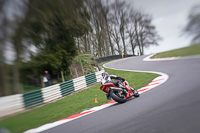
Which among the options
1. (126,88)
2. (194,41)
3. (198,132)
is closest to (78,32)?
(194,41)

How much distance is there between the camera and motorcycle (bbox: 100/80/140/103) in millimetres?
5426

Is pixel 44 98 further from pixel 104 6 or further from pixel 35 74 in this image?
pixel 104 6

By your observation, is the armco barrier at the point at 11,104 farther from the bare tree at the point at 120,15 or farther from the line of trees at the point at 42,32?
the bare tree at the point at 120,15

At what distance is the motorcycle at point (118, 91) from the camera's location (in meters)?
5.43

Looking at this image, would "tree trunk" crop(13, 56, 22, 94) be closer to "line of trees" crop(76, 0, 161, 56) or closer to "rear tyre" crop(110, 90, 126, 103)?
"line of trees" crop(76, 0, 161, 56)

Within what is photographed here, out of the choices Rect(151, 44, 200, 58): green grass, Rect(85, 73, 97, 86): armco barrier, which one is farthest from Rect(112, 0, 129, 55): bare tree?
Rect(85, 73, 97, 86): armco barrier

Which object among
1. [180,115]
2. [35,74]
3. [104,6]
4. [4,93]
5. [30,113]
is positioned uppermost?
[104,6]

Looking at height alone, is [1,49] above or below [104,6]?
below

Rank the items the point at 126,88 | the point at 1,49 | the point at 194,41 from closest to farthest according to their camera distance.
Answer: the point at 1,49, the point at 194,41, the point at 126,88

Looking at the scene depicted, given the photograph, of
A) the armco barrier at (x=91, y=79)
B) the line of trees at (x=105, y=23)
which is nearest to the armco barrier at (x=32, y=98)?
the line of trees at (x=105, y=23)

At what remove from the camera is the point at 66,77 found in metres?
1.84

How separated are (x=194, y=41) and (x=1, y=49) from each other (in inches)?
58.1

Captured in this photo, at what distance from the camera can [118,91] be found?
18.5 ft

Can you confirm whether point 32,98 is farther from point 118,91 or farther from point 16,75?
point 118,91
